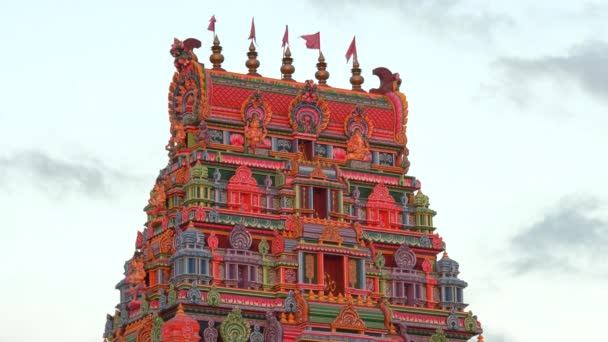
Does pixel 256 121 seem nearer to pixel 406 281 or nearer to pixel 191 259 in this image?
pixel 191 259

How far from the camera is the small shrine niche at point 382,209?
323ft

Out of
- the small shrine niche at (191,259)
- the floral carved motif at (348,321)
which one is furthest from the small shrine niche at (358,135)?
the small shrine niche at (191,259)

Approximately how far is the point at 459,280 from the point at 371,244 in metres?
5.40

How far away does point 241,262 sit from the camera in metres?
92.8

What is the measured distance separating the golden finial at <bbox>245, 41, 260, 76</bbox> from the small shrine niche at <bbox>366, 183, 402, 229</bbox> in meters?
9.24

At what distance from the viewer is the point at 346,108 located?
100 meters

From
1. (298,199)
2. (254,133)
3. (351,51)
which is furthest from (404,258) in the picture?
(351,51)

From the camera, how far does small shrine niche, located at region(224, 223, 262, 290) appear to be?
92500 mm

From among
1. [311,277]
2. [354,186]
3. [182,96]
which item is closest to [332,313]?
[311,277]

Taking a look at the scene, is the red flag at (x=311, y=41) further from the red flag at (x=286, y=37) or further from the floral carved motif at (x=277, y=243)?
the floral carved motif at (x=277, y=243)

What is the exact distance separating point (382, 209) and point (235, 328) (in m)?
12.6

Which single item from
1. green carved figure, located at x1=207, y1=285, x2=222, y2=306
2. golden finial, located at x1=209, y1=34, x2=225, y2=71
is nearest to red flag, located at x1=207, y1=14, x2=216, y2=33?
golden finial, located at x1=209, y1=34, x2=225, y2=71

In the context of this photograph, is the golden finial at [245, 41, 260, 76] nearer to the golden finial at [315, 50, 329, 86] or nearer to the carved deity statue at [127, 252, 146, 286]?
the golden finial at [315, 50, 329, 86]

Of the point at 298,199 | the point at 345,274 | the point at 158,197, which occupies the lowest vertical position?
the point at 345,274
